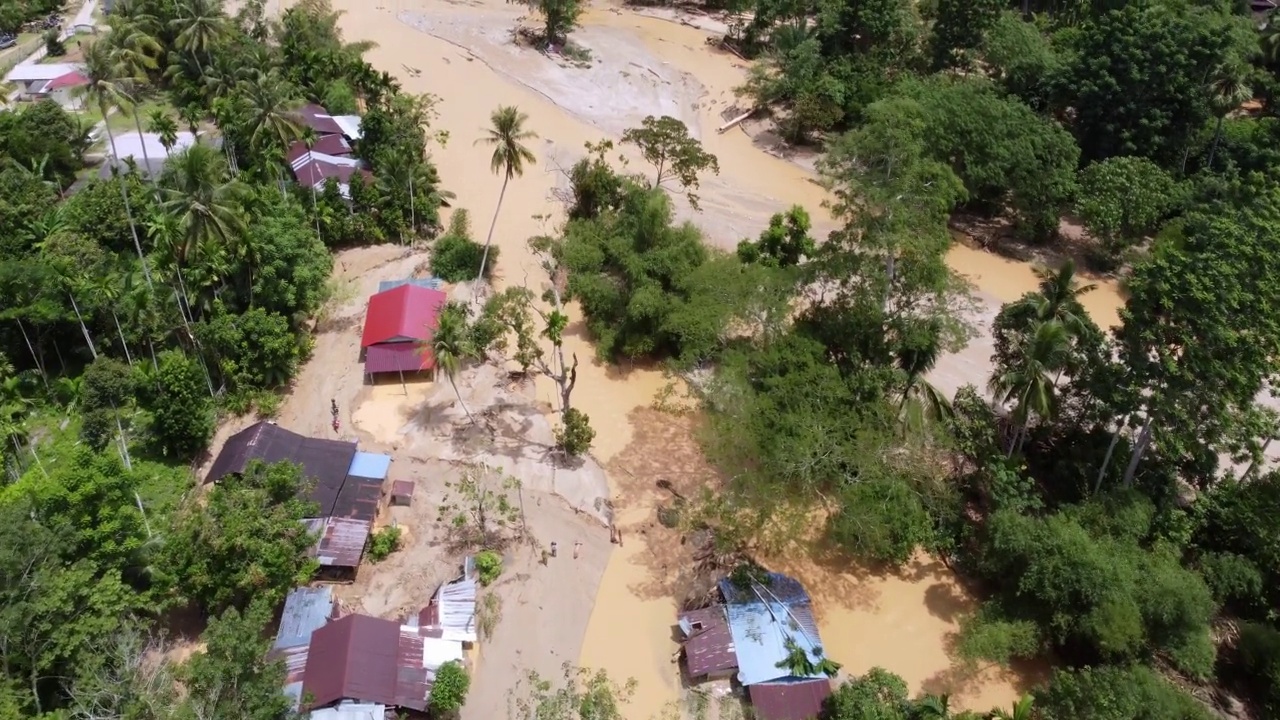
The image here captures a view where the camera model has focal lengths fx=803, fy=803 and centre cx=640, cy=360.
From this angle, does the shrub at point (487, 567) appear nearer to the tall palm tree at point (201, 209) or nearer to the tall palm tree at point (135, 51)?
the tall palm tree at point (201, 209)

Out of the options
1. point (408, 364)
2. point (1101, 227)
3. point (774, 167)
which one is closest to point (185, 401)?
point (408, 364)

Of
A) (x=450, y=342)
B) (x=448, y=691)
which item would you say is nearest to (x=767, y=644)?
(x=448, y=691)

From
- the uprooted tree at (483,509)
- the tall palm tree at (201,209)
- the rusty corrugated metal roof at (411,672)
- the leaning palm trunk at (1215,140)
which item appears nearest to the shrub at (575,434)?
the uprooted tree at (483,509)

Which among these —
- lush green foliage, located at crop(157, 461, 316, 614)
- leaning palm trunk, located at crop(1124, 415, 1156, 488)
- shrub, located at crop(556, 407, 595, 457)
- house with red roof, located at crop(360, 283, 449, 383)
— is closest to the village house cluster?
lush green foliage, located at crop(157, 461, 316, 614)

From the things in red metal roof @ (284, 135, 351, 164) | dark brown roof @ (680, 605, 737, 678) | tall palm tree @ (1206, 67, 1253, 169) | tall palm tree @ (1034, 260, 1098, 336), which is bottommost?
dark brown roof @ (680, 605, 737, 678)

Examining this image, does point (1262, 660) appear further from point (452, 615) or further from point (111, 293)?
point (111, 293)

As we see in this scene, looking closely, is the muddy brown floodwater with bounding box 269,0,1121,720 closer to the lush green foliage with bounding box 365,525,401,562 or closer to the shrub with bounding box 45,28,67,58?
the lush green foliage with bounding box 365,525,401,562
